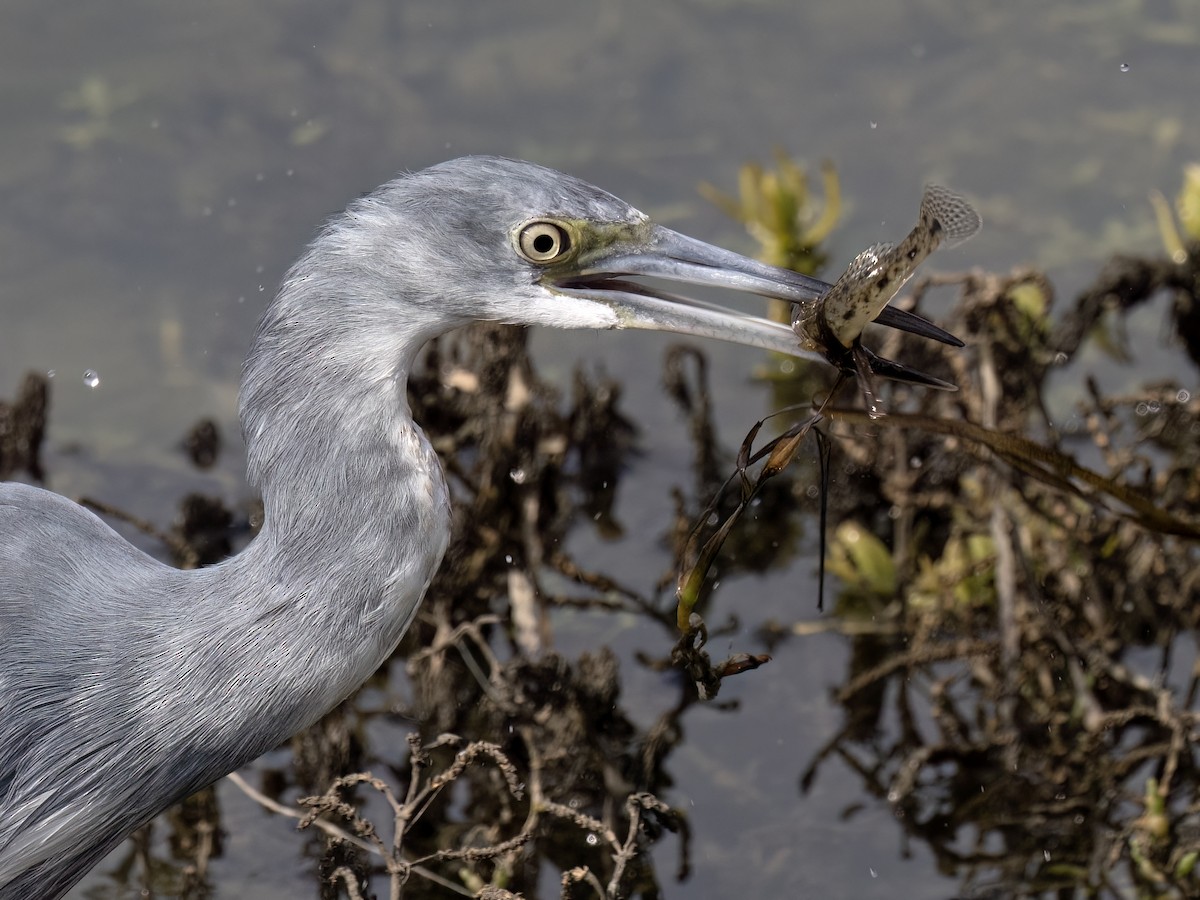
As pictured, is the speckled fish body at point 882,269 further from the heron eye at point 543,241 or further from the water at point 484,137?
the water at point 484,137

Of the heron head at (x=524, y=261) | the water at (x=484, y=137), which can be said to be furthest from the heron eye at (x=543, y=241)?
the water at (x=484, y=137)

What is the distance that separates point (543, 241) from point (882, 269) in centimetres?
57

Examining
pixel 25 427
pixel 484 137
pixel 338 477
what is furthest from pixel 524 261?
pixel 484 137

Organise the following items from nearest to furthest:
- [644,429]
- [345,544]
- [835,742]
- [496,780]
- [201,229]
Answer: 1. [345,544]
2. [496,780]
3. [835,742]
4. [644,429]
5. [201,229]

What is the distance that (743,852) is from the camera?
3918 mm

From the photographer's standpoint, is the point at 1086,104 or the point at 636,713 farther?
the point at 1086,104

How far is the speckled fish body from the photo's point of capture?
2.47 m

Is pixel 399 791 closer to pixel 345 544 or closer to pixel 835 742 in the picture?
pixel 835 742

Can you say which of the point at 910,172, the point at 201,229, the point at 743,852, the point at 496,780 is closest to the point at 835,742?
the point at 743,852

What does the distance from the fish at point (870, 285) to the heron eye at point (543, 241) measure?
41 centimetres

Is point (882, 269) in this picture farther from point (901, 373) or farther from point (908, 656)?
point (908, 656)

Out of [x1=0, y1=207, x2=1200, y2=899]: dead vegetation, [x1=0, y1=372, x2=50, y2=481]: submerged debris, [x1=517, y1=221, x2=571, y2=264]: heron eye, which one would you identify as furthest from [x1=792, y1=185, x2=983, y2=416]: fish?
[x1=0, y1=372, x2=50, y2=481]: submerged debris

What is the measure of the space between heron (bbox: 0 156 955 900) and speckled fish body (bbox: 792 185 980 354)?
0.34 ft

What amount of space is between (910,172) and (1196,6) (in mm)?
1583
